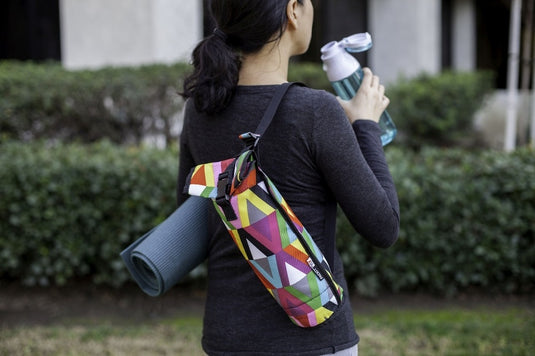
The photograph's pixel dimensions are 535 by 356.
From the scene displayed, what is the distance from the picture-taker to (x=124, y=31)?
7.29 metres

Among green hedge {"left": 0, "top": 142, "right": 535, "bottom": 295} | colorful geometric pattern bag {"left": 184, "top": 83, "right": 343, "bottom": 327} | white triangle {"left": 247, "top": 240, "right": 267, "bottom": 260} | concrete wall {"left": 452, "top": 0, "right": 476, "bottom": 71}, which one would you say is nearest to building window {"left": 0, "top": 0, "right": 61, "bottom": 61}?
green hedge {"left": 0, "top": 142, "right": 535, "bottom": 295}

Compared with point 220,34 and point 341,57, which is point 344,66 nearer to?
point 341,57

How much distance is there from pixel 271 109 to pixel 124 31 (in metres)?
6.22

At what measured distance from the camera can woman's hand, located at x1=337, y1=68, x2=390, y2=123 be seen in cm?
174

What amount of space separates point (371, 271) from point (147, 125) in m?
2.99

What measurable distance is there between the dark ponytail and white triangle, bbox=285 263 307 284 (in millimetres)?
465

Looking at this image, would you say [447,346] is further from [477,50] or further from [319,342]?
[477,50]

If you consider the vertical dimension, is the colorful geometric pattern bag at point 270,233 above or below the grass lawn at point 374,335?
above

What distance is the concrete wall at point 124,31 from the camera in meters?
7.20

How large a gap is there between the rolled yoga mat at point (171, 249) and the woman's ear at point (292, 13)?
1.84 feet

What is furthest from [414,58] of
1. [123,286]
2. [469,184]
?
[123,286]

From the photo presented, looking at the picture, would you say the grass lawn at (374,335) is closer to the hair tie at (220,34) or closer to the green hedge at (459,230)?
the green hedge at (459,230)

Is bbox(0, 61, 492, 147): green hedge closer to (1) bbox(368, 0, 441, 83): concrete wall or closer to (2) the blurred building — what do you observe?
(2) the blurred building

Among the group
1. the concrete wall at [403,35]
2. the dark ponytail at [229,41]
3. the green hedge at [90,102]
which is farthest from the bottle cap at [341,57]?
the concrete wall at [403,35]
